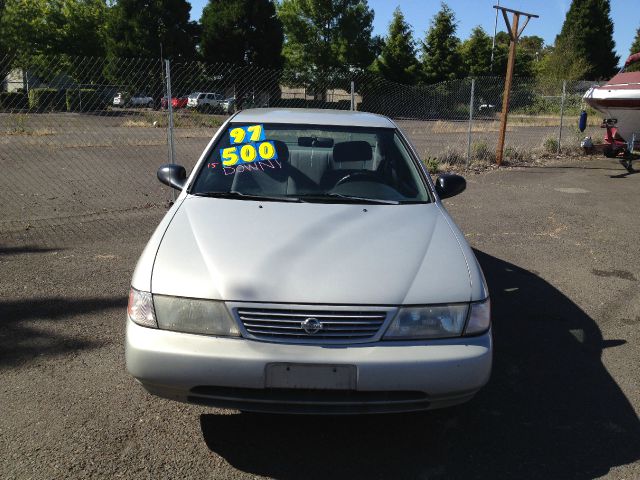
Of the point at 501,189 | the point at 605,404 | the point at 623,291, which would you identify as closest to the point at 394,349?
the point at 605,404

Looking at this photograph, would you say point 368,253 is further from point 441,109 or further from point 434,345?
point 441,109

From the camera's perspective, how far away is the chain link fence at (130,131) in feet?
26.9

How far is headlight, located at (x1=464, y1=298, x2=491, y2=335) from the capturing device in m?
2.79

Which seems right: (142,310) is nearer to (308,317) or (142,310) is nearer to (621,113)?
(308,317)

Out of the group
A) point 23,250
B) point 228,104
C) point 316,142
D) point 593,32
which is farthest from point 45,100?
point 593,32

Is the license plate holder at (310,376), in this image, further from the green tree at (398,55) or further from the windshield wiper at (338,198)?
the green tree at (398,55)

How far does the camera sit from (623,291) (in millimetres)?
5363

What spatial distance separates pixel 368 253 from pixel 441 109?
2009 cm

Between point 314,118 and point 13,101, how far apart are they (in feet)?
47.2

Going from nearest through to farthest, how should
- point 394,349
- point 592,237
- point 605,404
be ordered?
point 394,349 → point 605,404 → point 592,237

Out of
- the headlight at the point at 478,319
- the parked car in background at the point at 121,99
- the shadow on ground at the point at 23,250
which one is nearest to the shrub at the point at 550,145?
the parked car in background at the point at 121,99

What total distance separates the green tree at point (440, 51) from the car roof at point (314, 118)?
41.8 m

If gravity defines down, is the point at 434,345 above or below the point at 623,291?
above

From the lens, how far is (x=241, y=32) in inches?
1430
